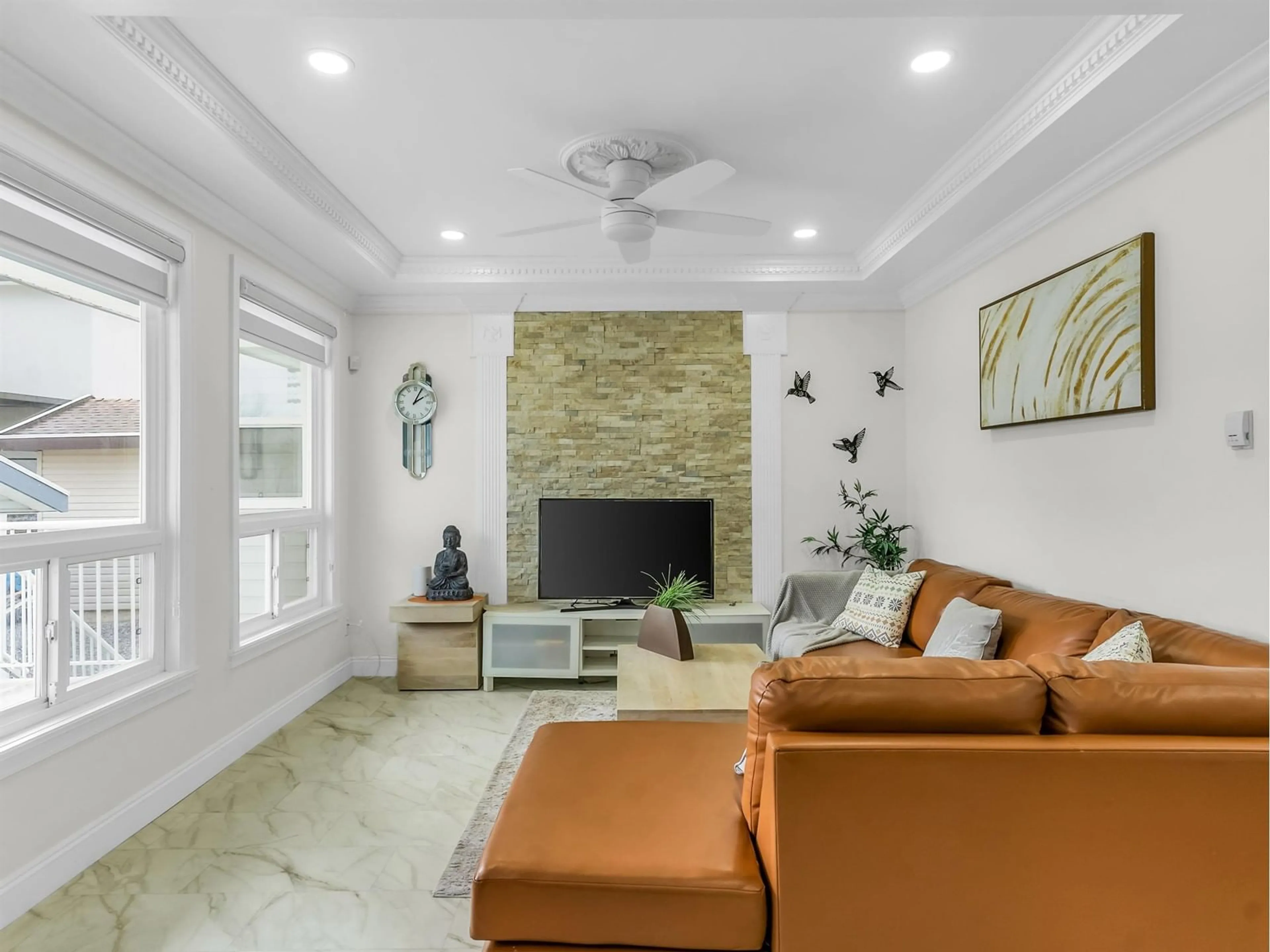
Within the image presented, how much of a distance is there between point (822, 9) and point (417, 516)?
387cm

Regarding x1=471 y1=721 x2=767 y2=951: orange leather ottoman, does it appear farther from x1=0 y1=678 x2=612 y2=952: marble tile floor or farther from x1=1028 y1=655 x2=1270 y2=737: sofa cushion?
x1=1028 y1=655 x2=1270 y2=737: sofa cushion

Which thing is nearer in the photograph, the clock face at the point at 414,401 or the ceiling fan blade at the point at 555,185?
the ceiling fan blade at the point at 555,185

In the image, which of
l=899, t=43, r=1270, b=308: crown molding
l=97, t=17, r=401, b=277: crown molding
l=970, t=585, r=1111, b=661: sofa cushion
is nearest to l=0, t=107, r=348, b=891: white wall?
l=97, t=17, r=401, b=277: crown molding

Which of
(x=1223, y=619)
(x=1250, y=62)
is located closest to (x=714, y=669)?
(x=1223, y=619)

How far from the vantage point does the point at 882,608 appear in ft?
12.7

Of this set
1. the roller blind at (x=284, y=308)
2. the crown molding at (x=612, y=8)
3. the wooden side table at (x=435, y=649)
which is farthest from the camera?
the wooden side table at (x=435, y=649)

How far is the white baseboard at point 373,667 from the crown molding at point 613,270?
7.82 ft

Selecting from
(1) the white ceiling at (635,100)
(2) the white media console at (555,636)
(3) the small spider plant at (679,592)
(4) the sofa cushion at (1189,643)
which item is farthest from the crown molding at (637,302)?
(4) the sofa cushion at (1189,643)

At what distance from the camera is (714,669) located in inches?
132

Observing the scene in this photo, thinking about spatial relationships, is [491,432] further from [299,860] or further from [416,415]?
[299,860]

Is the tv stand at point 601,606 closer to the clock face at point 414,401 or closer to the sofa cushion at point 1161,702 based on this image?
the clock face at point 414,401

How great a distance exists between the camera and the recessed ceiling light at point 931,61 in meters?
2.34

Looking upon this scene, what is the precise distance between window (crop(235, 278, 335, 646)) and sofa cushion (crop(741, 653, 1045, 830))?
2858 mm

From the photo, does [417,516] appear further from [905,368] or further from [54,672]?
[905,368]
